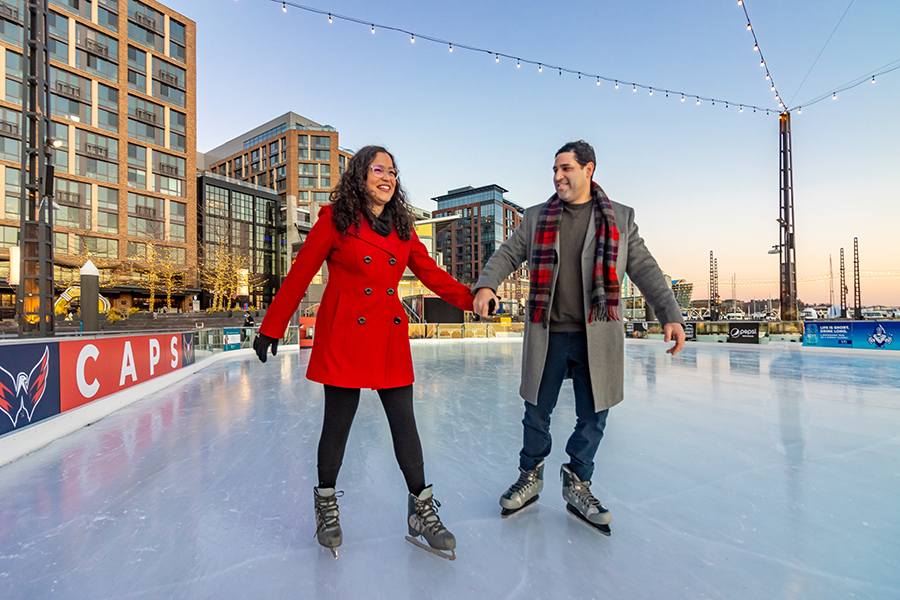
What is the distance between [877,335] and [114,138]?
38.5 meters

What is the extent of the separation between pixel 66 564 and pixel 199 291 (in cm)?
3161

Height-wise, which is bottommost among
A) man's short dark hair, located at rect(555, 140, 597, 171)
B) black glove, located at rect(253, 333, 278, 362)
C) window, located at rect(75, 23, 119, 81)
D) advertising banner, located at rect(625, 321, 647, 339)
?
advertising banner, located at rect(625, 321, 647, 339)

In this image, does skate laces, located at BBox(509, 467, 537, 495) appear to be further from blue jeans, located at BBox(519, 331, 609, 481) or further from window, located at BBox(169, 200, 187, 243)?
window, located at BBox(169, 200, 187, 243)

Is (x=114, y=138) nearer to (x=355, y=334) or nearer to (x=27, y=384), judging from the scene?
(x=27, y=384)

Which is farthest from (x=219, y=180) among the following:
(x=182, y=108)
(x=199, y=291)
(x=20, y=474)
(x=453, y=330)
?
(x=20, y=474)

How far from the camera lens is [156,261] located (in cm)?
2586

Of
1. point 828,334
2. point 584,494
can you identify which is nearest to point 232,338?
point 584,494

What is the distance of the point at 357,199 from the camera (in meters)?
1.50

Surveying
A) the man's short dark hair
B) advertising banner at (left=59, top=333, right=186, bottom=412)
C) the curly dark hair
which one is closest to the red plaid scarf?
the man's short dark hair

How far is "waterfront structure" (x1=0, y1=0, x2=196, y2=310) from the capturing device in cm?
2294

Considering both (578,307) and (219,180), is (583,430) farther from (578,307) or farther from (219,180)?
(219,180)

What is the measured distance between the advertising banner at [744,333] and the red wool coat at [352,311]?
1429 cm

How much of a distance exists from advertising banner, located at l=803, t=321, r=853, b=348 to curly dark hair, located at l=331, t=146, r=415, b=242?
1356 cm

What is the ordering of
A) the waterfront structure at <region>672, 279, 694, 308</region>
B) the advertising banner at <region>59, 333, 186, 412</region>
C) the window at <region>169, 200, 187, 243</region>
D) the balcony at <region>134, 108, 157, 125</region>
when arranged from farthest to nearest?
the waterfront structure at <region>672, 279, 694, 308</region>, the window at <region>169, 200, 187, 243</region>, the balcony at <region>134, 108, 157, 125</region>, the advertising banner at <region>59, 333, 186, 412</region>
